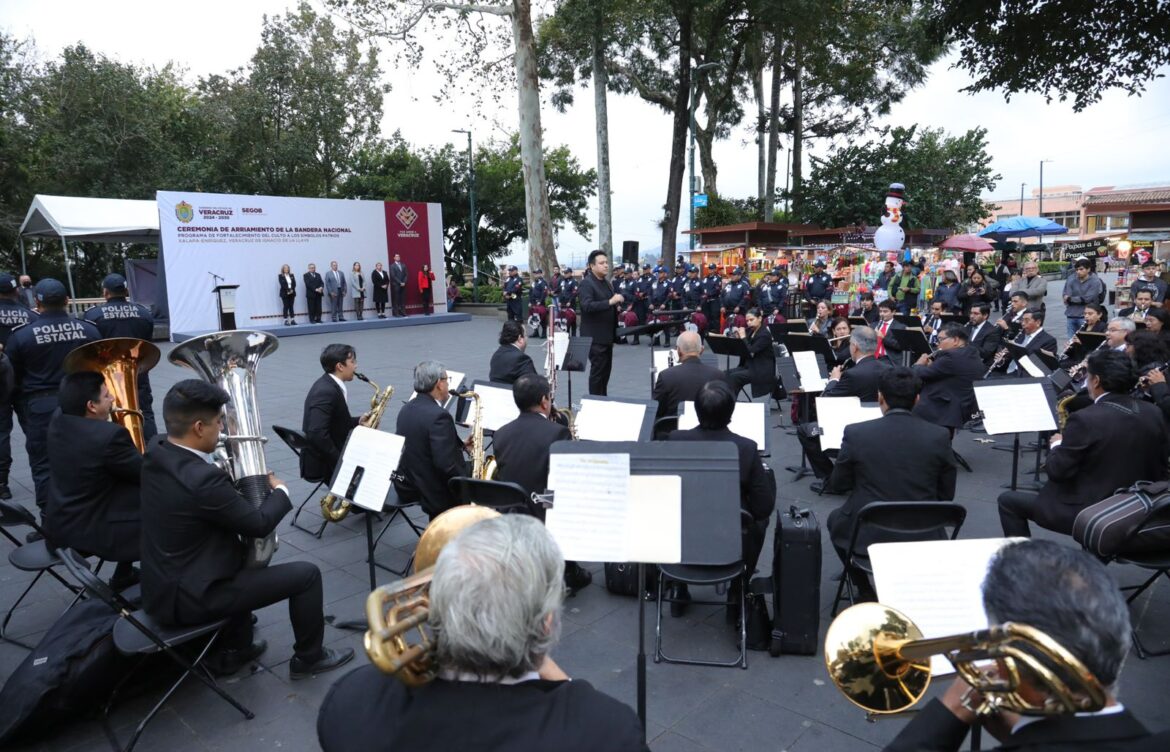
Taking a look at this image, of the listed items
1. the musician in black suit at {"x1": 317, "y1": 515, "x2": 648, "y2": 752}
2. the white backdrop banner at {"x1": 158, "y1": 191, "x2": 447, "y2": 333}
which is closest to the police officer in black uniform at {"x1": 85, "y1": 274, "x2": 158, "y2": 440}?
the musician in black suit at {"x1": 317, "y1": 515, "x2": 648, "y2": 752}

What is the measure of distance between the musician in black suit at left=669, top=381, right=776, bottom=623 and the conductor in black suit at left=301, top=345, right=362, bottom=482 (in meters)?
2.66

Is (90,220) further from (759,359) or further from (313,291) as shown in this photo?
(759,359)

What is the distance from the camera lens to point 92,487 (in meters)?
3.77

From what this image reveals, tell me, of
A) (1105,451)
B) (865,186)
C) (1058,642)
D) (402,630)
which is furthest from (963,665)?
(865,186)

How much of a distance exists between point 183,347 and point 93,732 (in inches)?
75.4

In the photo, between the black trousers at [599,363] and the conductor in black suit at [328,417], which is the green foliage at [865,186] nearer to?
the black trousers at [599,363]

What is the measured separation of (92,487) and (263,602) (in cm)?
132

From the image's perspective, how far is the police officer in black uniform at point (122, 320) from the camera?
6749mm

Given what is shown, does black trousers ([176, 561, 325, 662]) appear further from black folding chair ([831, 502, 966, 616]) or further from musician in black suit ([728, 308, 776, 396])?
musician in black suit ([728, 308, 776, 396])

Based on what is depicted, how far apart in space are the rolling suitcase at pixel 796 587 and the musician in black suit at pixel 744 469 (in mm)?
219

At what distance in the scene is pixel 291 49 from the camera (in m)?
28.1

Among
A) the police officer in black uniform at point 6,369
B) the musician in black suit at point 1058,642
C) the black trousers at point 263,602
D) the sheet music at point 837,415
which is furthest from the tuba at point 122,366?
the sheet music at point 837,415

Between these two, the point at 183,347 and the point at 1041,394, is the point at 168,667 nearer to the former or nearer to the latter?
the point at 183,347

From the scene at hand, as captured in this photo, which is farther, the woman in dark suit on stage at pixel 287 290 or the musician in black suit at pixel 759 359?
the woman in dark suit on stage at pixel 287 290
